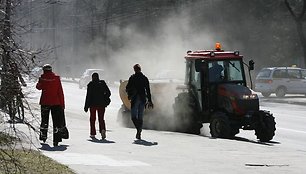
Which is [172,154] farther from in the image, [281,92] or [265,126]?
[281,92]

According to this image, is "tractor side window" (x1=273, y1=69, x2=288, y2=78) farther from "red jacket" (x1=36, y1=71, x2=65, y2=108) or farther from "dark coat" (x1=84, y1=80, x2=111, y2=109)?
"red jacket" (x1=36, y1=71, x2=65, y2=108)

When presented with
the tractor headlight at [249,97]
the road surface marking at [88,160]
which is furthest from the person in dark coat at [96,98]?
the road surface marking at [88,160]

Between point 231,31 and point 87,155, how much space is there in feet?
183

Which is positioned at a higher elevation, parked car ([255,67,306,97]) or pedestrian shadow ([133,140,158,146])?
parked car ([255,67,306,97])

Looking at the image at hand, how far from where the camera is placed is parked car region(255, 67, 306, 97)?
42969 millimetres

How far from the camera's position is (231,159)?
44.5 ft

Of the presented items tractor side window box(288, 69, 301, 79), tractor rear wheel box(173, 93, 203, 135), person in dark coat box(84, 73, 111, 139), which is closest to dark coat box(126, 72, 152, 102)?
person in dark coat box(84, 73, 111, 139)

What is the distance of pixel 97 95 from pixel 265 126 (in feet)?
13.7

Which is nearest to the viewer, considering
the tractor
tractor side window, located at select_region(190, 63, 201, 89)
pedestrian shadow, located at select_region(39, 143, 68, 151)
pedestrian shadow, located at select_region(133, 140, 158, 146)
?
pedestrian shadow, located at select_region(39, 143, 68, 151)

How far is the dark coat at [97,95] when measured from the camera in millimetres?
17406

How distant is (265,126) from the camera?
17.8m

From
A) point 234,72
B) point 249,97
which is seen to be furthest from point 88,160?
point 234,72

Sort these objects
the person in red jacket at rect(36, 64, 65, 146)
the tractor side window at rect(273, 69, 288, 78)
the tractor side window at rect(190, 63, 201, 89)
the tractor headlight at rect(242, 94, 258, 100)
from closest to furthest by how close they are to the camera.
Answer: the person in red jacket at rect(36, 64, 65, 146) → the tractor headlight at rect(242, 94, 258, 100) → the tractor side window at rect(190, 63, 201, 89) → the tractor side window at rect(273, 69, 288, 78)

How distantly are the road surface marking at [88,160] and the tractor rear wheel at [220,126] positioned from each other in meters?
5.05
